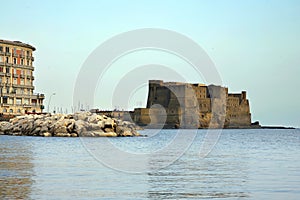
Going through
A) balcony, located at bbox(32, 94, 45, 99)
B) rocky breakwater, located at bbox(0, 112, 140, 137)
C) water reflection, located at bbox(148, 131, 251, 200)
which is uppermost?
balcony, located at bbox(32, 94, 45, 99)

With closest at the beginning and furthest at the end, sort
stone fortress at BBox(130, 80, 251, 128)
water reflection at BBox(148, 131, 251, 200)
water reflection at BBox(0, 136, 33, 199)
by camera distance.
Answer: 1. water reflection at BBox(0, 136, 33, 199)
2. water reflection at BBox(148, 131, 251, 200)
3. stone fortress at BBox(130, 80, 251, 128)

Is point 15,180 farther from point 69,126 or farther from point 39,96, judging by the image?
point 39,96

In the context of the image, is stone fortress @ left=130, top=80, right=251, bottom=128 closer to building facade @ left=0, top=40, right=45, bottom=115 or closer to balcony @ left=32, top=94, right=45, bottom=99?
balcony @ left=32, top=94, right=45, bottom=99

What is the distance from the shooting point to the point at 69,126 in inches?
2586

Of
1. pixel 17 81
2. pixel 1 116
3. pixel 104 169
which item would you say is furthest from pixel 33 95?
pixel 104 169

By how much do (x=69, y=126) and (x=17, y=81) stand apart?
3398 cm

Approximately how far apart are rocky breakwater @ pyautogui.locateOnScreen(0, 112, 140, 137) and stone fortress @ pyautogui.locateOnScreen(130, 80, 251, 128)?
70927 millimetres

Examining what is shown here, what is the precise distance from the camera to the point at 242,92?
541 ft

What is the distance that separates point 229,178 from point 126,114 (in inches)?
4943

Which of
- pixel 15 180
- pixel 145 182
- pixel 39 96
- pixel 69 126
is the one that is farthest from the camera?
pixel 39 96

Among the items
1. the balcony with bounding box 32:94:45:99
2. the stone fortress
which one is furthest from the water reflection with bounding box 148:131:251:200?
the stone fortress

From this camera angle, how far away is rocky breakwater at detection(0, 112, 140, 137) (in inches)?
2537

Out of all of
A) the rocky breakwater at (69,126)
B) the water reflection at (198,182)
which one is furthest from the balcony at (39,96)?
the water reflection at (198,182)

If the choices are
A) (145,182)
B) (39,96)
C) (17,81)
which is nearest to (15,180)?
(145,182)
